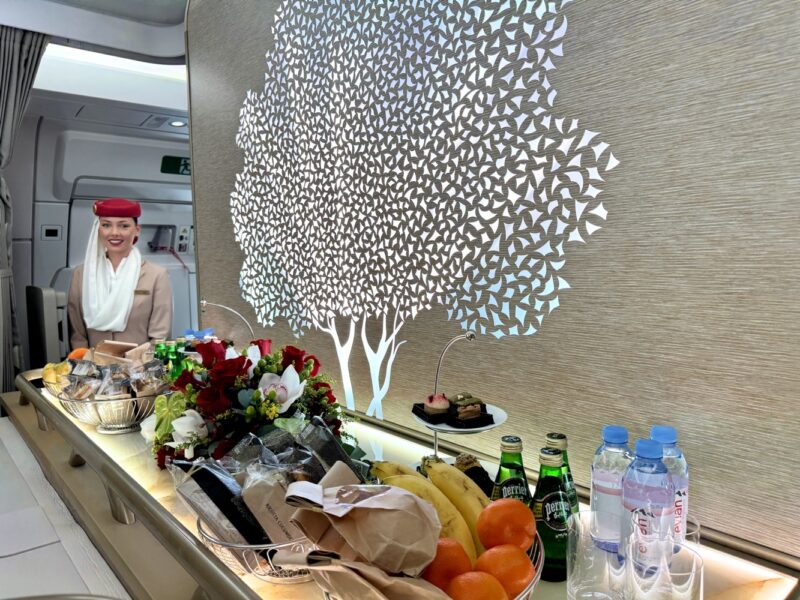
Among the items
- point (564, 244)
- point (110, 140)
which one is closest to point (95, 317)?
point (110, 140)

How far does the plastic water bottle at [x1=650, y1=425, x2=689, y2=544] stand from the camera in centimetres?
88

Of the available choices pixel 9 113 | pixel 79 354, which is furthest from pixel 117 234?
pixel 79 354

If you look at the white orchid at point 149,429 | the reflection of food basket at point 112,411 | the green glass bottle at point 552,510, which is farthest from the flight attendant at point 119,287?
the green glass bottle at point 552,510

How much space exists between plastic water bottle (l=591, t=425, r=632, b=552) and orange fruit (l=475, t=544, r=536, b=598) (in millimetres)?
182

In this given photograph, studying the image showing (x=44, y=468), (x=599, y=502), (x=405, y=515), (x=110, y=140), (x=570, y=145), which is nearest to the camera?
(x=405, y=515)

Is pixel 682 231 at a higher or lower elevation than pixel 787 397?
higher

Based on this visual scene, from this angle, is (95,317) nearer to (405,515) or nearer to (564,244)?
(564,244)

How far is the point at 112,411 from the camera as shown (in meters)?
1.53

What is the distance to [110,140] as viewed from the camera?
4312 mm

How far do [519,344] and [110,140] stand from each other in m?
4.03

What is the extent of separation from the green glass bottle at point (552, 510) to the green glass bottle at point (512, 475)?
0.09ft

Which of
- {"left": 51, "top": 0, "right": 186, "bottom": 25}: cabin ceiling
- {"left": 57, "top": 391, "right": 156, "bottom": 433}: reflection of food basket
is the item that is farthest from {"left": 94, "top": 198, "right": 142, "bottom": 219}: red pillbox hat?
{"left": 57, "top": 391, "right": 156, "bottom": 433}: reflection of food basket

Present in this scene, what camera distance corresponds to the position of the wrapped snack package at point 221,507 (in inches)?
32.6

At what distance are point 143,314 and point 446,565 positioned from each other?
270 centimetres
